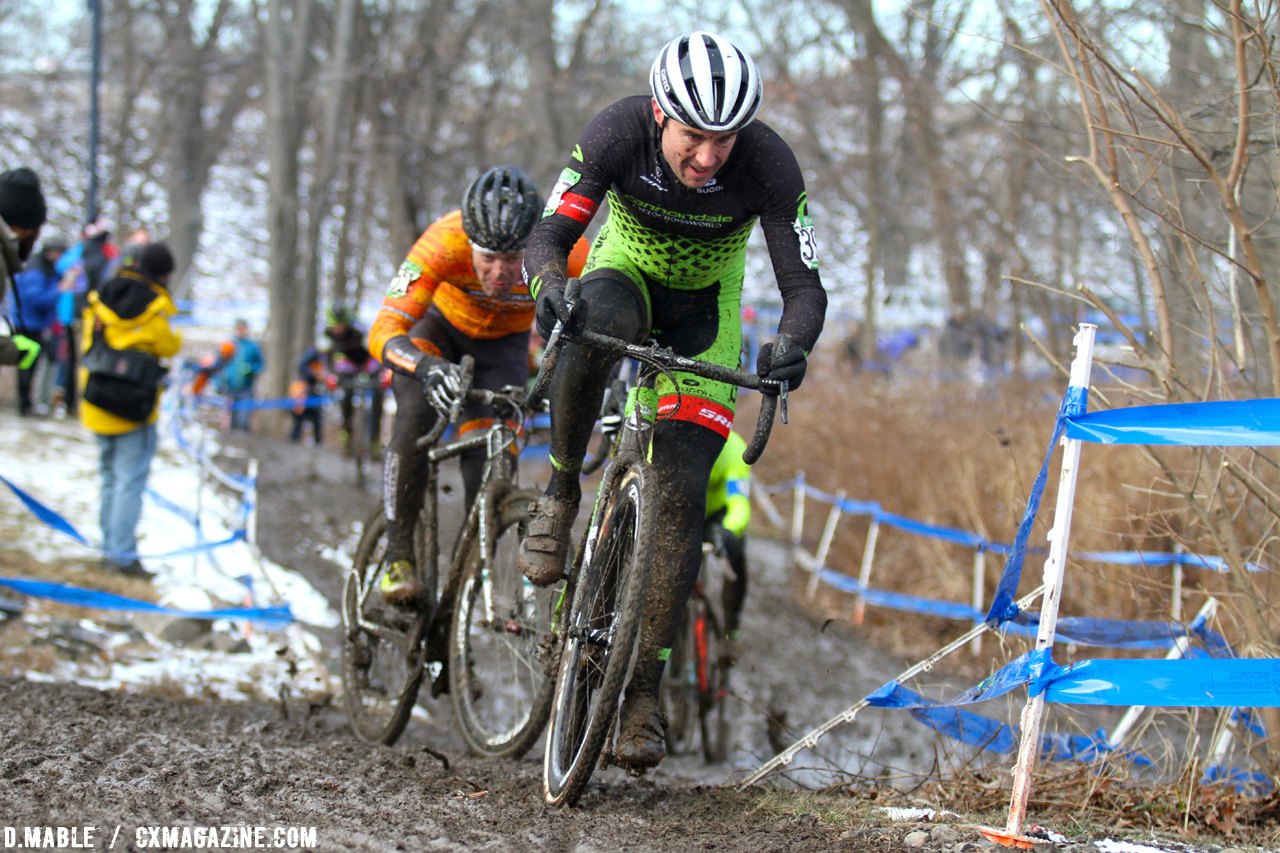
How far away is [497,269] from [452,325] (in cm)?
63

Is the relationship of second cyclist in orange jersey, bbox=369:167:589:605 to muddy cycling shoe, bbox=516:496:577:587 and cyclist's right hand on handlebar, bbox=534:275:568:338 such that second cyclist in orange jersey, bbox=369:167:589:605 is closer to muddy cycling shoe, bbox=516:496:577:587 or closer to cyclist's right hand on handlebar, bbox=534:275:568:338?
muddy cycling shoe, bbox=516:496:577:587

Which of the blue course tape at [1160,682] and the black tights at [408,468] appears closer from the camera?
the blue course tape at [1160,682]

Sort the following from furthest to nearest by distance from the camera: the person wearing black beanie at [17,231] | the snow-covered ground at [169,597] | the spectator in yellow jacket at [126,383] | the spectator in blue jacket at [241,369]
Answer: the spectator in blue jacket at [241,369] → the spectator in yellow jacket at [126,383] → the snow-covered ground at [169,597] → the person wearing black beanie at [17,231]

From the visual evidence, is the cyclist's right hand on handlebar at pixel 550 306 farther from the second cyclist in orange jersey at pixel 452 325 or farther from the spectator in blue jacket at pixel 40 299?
the spectator in blue jacket at pixel 40 299

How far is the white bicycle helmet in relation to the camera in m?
3.92

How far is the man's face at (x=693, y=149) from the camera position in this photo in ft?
13.1

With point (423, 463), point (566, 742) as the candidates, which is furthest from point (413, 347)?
point (566, 742)

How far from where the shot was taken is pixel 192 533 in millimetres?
9703

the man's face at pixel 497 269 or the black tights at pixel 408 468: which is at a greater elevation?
the man's face at pixel 497 269

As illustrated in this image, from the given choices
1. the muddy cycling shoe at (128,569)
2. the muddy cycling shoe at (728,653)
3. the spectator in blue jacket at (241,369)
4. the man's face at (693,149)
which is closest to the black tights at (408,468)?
the man's face at (693,149)

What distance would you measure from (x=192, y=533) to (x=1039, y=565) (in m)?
6.44

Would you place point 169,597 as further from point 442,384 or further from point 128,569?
point 442,384

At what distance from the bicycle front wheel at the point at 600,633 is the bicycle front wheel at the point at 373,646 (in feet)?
4.68

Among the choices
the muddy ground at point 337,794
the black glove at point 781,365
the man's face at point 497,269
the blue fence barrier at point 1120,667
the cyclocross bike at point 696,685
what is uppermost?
the man's face at point 497,269
